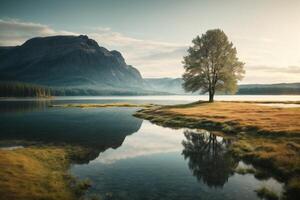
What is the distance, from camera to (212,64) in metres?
83.6

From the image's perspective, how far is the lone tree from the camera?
268ft

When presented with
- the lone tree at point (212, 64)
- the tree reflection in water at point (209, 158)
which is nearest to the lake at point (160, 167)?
the tree reflection in water at point (209, 158)

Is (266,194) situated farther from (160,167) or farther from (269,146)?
(269,146)

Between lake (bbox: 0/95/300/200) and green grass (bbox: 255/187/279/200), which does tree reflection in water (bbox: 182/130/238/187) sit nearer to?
lake (bbox: 0/95/300/200)

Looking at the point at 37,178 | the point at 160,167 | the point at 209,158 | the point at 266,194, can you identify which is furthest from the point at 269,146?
the point at 37,178

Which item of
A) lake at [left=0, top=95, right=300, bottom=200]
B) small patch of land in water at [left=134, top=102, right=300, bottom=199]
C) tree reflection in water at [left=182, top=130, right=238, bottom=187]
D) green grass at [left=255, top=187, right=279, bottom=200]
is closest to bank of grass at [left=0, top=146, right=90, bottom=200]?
lake at [left=0, top=95, right=300, bottom=200]

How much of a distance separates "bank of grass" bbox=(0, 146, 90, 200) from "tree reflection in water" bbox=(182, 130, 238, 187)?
413 inches

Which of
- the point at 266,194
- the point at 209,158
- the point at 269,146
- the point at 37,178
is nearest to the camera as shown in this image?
the point at 266,194

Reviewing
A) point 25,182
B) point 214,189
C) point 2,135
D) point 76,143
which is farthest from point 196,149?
point 2,135

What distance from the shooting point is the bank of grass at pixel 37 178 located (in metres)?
17.7

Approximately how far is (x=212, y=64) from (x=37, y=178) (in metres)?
71.4

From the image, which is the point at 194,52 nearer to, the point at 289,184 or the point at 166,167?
the point at 166,167

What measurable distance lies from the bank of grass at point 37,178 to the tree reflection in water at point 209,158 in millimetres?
10489

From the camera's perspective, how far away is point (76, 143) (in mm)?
37500
